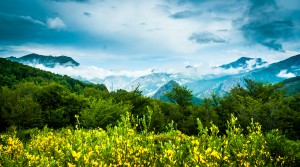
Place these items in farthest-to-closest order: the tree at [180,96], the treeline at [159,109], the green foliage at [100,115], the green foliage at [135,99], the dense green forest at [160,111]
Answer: the tree at [180,96], the green foliage at [135,99], the green foliage at [100,115], the treeline at [159,109], the dense green forest at [160,111]

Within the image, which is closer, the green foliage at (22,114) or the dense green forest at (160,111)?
→ the dense green forest at (160,111)

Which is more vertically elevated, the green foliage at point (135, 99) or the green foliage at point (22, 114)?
the green foliage at point (135, 99)

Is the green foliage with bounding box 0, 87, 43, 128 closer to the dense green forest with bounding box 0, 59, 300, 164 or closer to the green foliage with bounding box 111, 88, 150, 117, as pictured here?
the dense green forest with bounding box 0, 59, 300, 164


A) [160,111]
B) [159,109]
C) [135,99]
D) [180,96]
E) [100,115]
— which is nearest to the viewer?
[100,115]

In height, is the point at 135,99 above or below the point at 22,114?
above

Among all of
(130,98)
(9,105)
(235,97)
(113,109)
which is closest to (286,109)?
(235,97)

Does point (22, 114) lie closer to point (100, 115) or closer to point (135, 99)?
point (100, 115)

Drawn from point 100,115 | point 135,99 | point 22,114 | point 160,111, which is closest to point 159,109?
point 160,111

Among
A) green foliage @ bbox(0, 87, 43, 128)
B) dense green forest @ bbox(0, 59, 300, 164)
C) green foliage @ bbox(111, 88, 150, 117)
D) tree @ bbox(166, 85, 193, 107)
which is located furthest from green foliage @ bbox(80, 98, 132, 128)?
tree @ bbox(166, 85, 193, 107)

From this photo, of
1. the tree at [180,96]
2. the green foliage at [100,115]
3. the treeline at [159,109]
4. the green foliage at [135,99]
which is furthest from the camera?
the tree at [180,96]

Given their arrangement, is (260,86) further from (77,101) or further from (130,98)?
(77,101)

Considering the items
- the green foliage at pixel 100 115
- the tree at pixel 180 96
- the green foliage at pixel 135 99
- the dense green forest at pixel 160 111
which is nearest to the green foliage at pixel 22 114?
the dense green forest at pixel 160 111

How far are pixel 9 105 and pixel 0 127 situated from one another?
16.5 ft

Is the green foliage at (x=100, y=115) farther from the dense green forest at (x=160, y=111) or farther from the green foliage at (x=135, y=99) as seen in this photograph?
the green foliage at (x=135, y=99)
